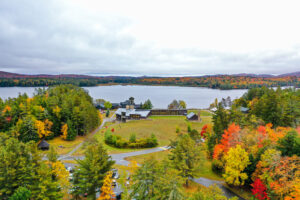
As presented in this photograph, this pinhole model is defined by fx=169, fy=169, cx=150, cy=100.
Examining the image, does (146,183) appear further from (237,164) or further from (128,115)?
(128,115)

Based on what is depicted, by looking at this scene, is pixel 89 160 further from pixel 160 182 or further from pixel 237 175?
pixel 237 175

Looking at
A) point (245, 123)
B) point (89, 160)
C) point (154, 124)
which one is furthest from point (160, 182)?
point (154, 124)

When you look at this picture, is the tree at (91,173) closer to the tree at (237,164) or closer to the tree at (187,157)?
the tree at (187,157)

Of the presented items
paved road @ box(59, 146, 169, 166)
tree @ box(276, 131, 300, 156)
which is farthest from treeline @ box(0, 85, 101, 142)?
tree @ box(276, 131, 300, 156)

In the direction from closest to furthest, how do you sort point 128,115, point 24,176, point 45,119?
1. point 24,176
2. point 45,119
3. point 128,115

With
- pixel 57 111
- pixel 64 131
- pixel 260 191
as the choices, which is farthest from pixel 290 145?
pixel 57 111

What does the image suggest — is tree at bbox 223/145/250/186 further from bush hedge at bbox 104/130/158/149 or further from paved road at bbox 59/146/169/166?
bush hedge at bbox 104/130/158/149
